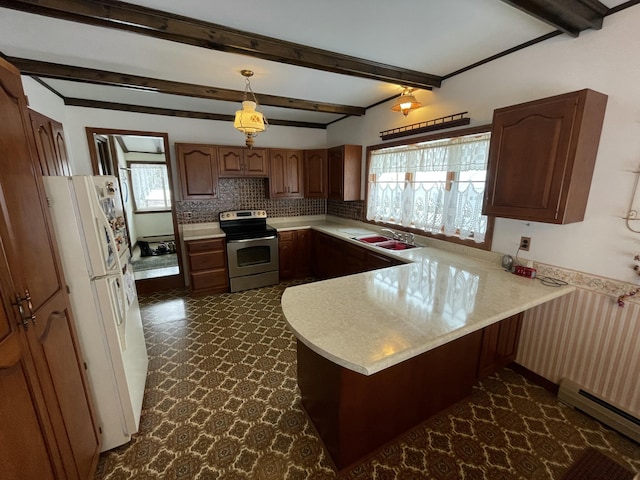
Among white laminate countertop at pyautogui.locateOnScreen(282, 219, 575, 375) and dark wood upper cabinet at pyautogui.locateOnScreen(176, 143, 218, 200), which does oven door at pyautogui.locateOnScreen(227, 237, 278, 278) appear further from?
white laminate countertop at pyautogui.locateOnScreen(282, 219, 575, 375)

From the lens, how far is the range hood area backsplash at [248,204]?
398 centimetres

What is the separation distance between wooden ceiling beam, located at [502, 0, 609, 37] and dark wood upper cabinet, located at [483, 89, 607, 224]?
1.39 ft

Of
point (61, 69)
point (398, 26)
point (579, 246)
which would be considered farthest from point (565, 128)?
point (61, 69)

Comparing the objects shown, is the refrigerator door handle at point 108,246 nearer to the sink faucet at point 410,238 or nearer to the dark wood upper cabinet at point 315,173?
the sink faucet at point 410,238

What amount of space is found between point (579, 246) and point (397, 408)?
5.44 feet

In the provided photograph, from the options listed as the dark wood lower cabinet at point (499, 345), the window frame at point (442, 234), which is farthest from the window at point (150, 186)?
the dark wood lower cabinet at point (499, 345)


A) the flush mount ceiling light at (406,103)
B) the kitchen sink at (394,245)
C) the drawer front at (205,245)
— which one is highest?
the flush mount ceiling light at (406,103)

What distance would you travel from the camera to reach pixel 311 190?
436 cm

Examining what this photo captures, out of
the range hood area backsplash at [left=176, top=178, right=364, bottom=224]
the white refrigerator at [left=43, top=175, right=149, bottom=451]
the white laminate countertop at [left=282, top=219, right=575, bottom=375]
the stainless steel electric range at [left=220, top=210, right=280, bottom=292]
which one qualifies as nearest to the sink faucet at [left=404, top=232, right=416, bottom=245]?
Result: the white laminate countertop at [left=282, top=219, right=575, bottom=375]

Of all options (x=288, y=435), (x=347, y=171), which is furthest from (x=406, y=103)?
(x=288, y=435)

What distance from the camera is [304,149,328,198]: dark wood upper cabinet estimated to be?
418cm

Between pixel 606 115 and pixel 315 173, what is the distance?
3.23 m

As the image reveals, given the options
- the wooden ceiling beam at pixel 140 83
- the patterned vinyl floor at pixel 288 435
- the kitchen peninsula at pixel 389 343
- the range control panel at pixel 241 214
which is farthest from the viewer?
the range control panel at pixel 241 214

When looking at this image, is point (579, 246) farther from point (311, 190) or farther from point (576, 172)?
point (311, 190)
